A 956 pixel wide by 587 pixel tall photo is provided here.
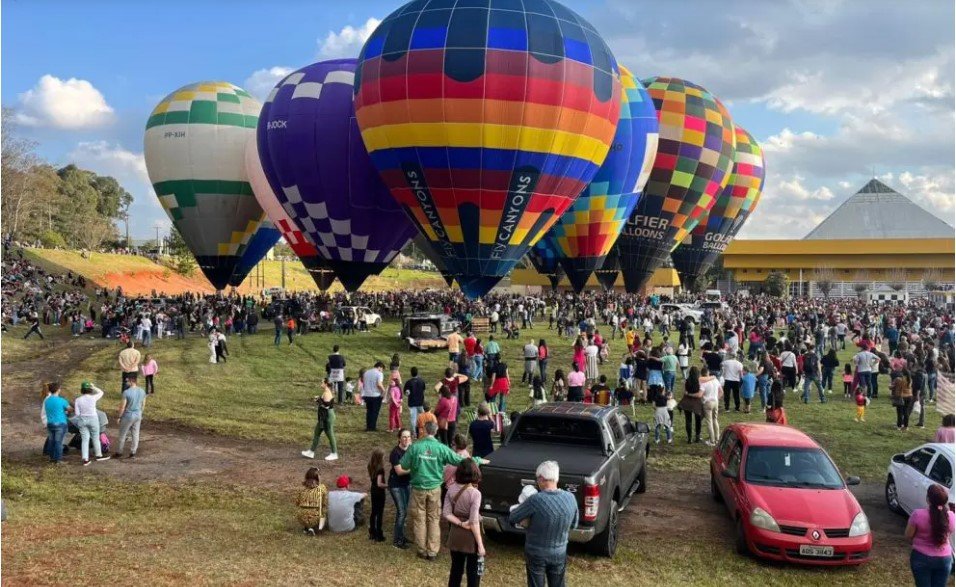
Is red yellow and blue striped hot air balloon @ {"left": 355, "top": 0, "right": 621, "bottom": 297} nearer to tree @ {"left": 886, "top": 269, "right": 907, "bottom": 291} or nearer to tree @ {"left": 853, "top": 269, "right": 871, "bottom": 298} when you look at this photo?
tree @ {"left": 853, "top": 269, "right": 871, "bottom": 298}

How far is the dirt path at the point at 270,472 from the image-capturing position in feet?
33.0

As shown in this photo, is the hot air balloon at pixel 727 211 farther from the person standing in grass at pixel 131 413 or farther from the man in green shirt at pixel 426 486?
the man in green shirt at pixel 426 486

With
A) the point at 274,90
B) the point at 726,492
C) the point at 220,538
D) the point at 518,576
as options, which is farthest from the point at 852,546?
the point at 274,90

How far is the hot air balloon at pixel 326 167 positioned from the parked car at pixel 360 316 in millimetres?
2161

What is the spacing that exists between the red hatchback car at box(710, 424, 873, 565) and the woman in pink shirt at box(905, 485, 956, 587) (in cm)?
160

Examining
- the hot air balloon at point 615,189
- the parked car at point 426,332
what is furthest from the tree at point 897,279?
the parked car at point 426,332

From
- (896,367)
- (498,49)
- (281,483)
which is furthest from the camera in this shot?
(498,49)

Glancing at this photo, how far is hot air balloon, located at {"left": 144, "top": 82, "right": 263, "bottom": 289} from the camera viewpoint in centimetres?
3891

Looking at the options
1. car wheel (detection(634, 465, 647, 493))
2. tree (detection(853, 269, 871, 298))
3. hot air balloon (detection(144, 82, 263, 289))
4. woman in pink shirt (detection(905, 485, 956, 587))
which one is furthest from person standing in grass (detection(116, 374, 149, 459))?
tree (detection(853, 269, 871, 298))

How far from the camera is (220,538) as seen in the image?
9.07 meters

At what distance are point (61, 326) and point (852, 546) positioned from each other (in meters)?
37.8

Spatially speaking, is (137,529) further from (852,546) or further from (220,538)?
(852,546)

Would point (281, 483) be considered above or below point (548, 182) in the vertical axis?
below

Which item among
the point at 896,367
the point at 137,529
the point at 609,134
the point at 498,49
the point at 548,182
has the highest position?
the point at 498,49
